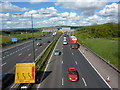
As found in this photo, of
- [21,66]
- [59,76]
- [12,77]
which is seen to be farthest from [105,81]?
[12,77]

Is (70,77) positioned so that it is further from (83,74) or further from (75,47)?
(75,47)

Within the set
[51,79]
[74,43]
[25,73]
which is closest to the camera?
[25,73]

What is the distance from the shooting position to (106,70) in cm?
2298

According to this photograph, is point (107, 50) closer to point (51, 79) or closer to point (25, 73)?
point (51, 79)

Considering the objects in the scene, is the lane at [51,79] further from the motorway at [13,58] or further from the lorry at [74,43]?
the lorry at [74,43]

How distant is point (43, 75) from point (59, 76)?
9.16ft

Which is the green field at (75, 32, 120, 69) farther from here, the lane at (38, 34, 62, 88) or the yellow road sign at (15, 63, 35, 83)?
the yellow road sign at (15, 63, 35, 83)

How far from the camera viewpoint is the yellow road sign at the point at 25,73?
52.5 ft

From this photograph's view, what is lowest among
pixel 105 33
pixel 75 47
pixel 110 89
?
pixel 110 89

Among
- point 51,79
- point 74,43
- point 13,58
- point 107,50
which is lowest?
point 51,79

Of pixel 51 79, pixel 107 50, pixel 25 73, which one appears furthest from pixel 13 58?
pixel 107 50

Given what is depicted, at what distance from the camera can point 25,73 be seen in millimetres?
16234

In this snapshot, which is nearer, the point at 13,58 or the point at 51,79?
the point at 51,79

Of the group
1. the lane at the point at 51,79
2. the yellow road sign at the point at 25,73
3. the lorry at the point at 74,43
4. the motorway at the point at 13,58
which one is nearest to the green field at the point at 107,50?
the lorry at the point at 74,43
